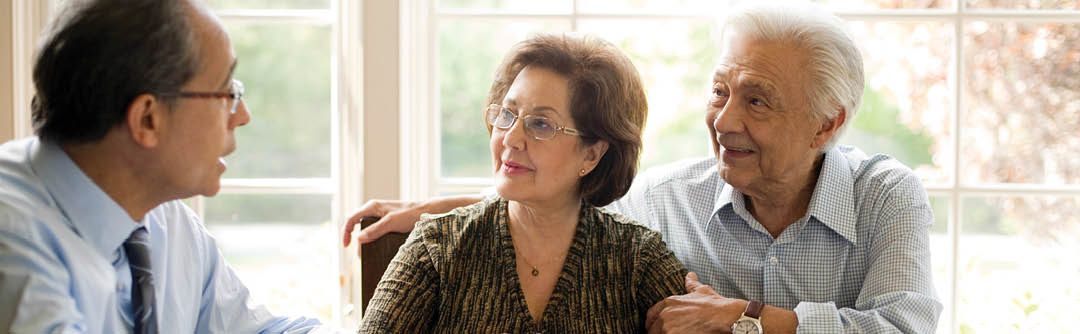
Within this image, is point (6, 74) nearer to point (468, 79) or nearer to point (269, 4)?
point (269, 4)

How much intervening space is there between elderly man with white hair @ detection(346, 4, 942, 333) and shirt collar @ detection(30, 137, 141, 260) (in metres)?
0.70

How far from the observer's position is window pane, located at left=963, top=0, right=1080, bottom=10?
2.72m

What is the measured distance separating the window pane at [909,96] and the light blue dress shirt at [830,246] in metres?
0.63

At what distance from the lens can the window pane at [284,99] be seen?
2.83m

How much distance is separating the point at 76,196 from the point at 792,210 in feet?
4.61

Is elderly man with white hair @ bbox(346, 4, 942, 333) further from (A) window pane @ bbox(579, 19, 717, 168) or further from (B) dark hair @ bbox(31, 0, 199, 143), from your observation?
(B) dark hair @ bbox(31, 0, 199, 143)

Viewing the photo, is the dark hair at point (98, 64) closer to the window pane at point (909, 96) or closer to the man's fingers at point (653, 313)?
the man's fingers at point (653, 313)

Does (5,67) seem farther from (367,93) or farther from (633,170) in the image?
(633,170)

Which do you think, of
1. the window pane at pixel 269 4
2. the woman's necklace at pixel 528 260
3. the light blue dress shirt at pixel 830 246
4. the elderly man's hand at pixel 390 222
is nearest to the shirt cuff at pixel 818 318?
the light blue dress shirt at pixel 830 246

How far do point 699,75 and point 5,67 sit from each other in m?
1.89

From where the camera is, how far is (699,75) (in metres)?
2.83

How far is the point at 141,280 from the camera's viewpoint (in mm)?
1619

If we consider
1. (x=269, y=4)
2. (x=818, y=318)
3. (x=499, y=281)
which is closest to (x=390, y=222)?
(x=499, y=281)

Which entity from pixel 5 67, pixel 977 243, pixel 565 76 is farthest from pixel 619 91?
pixel 5 67
